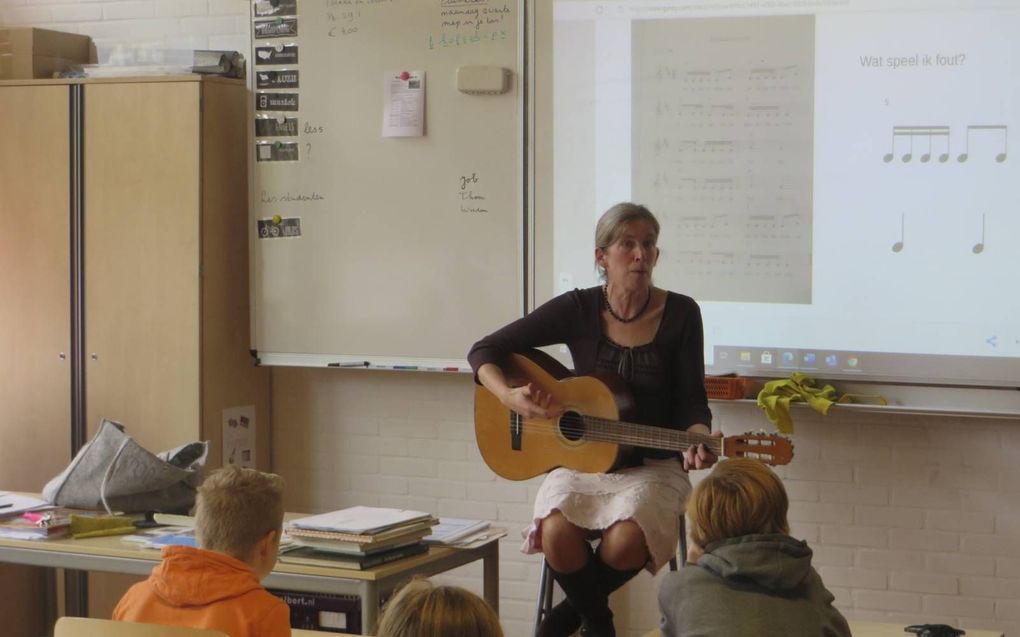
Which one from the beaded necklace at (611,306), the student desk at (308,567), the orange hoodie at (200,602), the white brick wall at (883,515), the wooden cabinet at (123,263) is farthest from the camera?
the wooden cabinet at (123,263)

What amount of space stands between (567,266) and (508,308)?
252 millimetres

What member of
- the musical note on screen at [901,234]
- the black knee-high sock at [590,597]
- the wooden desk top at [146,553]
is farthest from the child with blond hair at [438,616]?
the musical note on screen at [901,234]

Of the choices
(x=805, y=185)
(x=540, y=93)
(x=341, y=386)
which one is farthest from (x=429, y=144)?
(x=805, y=185)

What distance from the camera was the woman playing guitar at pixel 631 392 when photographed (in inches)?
131

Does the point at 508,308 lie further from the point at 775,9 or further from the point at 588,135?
the point at 775,9

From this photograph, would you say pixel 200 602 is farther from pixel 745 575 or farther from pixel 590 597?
pixel 590 597

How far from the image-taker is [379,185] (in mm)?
4395

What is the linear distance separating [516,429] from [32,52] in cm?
238

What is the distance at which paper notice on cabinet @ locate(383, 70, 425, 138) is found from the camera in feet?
14.2

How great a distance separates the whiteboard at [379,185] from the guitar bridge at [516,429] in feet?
2.37

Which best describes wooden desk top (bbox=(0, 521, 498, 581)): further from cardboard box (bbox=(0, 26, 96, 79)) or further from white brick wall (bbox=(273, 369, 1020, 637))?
cardboard box (bbox=(0, 26, 96, 79))

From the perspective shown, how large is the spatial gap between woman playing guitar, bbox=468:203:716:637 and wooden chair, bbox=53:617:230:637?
1.42 meters

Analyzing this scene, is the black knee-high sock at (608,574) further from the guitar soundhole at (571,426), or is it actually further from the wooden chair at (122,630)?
the wooden chair at (122,630)

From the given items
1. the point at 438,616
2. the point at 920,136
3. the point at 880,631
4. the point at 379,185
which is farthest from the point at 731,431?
the point at 438,616
